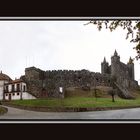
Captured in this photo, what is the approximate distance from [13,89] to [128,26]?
88.0 inches

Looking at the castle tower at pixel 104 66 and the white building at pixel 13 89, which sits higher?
the castle tower at pixel 104 66

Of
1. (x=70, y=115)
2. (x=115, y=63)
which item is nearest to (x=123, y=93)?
(x=115, y=63)

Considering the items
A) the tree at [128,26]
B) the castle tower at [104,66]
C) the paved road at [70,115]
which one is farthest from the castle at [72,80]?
the tree at [128,26]

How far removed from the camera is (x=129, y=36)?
486 cm

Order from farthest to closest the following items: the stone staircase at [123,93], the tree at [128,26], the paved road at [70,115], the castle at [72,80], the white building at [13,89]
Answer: the stone staircase at [123,93]
the castle at [72,80]
the white building at [13,89]
the paved road at [70,115]
the tree at [128,26]

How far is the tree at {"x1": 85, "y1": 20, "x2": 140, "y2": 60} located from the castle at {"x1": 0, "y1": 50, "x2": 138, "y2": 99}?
0.60 meters

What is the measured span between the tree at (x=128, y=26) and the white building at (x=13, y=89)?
164 centimetres

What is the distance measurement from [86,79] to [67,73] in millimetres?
542

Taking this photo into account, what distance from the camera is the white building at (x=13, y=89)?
5.11m

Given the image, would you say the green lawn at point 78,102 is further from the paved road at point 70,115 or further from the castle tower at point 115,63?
the castle tower at point 115,63

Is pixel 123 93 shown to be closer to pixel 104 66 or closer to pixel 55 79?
pixel 104 66

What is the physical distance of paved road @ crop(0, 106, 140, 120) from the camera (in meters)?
4.87

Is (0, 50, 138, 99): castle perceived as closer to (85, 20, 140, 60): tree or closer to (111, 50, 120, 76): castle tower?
(111, 50, 120, 76): castle tower
